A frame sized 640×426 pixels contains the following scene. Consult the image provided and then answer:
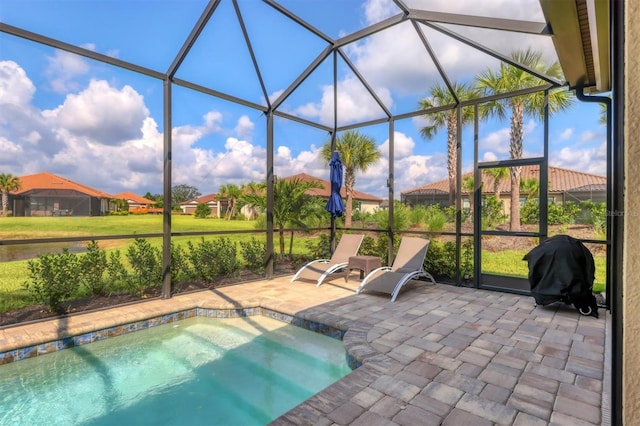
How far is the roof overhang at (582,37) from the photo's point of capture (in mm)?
3094

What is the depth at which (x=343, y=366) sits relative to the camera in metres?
3.92

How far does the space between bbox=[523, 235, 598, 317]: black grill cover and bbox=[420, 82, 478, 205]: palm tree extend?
2.47m

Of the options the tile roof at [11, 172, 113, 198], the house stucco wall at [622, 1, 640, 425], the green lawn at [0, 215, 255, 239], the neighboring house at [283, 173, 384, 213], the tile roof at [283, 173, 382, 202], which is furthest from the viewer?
the tile roof at [283, 173, 382, 202]

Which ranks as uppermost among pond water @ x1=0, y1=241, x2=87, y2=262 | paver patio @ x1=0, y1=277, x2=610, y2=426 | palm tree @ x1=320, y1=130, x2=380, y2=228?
palm tree @ x1=320, y1=130, x2=380, y2=228

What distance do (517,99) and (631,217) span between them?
6.94 m

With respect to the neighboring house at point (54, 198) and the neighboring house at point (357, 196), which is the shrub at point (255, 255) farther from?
the neighboring house at point (54, 198)

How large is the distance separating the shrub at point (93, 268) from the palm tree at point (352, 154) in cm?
594

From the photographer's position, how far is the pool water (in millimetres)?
3127

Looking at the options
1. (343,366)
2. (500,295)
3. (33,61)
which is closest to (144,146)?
(33,61)

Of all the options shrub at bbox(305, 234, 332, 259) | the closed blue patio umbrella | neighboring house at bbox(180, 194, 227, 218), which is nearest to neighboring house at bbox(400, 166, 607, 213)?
the closed blue patio umbrella

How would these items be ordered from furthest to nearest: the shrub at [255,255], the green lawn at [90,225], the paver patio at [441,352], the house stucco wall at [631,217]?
the shrub at [255,255] < the green lawn at [90,225] < the paver patio at [441,352] < the house stucco wall at [631,217]

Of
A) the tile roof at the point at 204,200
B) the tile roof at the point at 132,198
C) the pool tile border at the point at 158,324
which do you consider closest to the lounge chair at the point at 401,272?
the pool tile border at the point at 158,324

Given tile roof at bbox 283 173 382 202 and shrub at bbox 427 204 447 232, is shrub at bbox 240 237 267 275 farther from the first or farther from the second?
shrub at bbox 427 204 447 232

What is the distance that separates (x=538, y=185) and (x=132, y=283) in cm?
770
